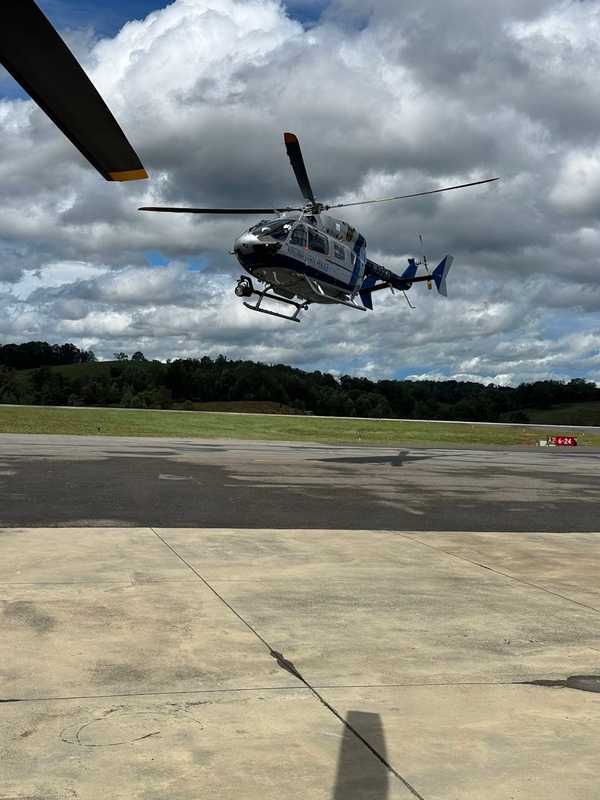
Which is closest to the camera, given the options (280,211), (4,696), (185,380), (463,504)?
(4,696)

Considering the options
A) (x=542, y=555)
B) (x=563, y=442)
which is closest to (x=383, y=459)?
(x=542, y=555)

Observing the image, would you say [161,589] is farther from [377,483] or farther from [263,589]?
[377,483]

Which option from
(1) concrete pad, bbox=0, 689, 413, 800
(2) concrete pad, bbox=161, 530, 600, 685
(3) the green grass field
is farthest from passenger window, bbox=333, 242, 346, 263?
(1) concrete pad, bbox=0, 689, 413, 800

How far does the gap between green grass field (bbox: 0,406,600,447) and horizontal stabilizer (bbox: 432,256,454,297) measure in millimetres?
9376

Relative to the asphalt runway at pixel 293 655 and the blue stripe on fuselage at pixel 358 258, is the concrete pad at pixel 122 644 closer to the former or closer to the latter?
the asphalt runway at pixel 293 655

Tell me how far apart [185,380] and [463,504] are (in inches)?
4436

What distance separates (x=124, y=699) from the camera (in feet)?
16.7

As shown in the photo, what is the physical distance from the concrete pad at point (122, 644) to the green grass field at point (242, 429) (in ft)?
111

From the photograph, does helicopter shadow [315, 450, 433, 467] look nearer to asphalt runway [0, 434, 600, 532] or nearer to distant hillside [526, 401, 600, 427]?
asphalt runway [0, 434, 600, 532]

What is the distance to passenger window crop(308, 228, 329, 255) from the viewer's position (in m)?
33.3

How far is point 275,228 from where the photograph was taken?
32.2 metres

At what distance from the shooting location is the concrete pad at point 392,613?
6066mm

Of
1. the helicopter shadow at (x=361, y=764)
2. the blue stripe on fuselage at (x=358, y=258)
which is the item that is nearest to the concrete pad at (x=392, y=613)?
the helicopter shadow at (x=361, y=764)

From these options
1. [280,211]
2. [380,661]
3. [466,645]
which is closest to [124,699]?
[380,661]
